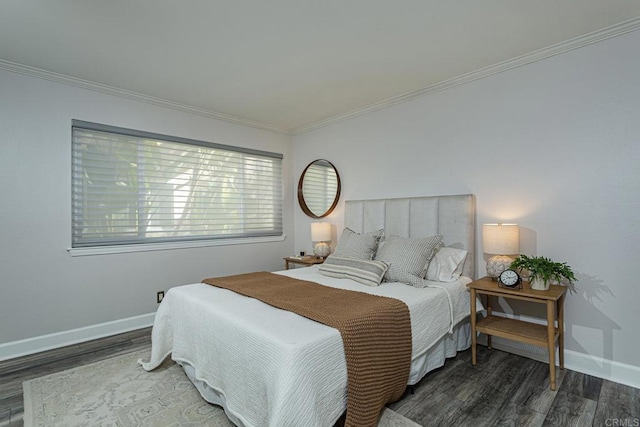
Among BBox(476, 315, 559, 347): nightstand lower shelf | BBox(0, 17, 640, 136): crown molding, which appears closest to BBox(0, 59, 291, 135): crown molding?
BBox(0, 17, 640, 136): crown molding

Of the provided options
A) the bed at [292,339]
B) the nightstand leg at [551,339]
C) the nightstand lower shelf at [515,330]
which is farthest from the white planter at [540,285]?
the bed at [292,339]

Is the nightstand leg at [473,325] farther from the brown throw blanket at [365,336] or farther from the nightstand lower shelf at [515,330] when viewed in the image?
the brown throw blanket at [365,336]

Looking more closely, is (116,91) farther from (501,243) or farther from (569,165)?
(569,165)

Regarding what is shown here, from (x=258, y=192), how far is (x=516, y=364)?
3487mm

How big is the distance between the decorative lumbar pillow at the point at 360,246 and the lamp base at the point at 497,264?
39.2 inches

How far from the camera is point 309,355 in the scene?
147 cm

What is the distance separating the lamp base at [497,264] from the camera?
2580 millimetres

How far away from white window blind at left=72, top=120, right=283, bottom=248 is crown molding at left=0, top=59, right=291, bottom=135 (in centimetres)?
35

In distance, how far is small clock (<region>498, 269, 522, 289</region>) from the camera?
241cm

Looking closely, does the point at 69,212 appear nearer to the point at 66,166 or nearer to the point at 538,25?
the point at 66,166

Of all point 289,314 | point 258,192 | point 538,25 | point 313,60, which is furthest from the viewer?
point 258,192

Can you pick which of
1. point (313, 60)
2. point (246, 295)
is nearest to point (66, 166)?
point (246, 295)

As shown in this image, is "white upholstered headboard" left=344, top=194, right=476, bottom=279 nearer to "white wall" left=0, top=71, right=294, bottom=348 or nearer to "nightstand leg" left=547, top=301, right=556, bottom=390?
"nightstand leg" left=547, top=301, right=556, bottom=390

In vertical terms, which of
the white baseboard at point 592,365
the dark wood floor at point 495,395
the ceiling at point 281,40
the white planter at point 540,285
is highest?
the ceiling at point 281,40
